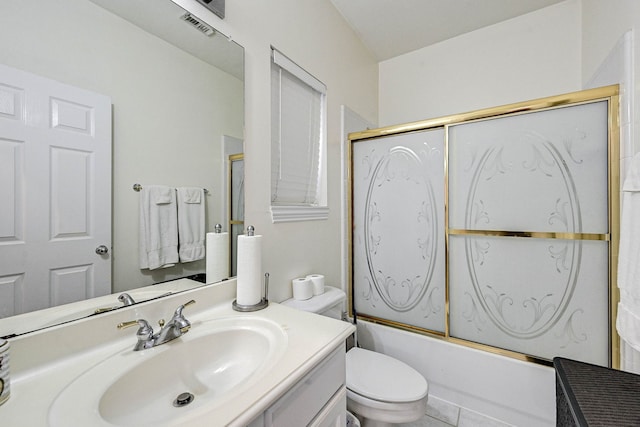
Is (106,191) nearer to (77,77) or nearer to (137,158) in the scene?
(137,158)

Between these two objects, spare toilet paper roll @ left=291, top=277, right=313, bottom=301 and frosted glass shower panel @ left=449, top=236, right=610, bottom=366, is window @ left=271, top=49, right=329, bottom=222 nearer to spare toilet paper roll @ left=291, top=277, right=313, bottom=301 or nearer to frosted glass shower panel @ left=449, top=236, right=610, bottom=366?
spare toilet paper roll @ left=291, top=277, right=313, bottom=301

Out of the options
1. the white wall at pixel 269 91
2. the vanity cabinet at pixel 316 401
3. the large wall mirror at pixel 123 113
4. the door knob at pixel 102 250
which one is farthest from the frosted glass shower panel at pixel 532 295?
the door knob at pixel 102 250

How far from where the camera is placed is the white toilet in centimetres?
113

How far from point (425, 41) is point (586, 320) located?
2.17 m

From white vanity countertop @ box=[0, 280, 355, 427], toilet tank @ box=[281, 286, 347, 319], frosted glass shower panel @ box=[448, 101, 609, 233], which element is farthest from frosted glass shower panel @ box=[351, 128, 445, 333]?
white vanity countertop @ box=[0, 280, 355, 427]

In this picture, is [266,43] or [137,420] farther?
[266,43]

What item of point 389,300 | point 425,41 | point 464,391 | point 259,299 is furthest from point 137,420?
point 425,41

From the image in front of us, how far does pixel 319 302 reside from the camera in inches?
54.7

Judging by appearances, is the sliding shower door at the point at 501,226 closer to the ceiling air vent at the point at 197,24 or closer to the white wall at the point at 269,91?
the white wall at the point at 269,91

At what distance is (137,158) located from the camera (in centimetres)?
84

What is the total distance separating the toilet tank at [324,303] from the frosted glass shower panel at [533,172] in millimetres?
822

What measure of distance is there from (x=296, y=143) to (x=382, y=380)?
4.23 ft

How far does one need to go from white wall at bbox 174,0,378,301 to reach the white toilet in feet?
0.71

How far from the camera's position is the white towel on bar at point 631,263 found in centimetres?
94
